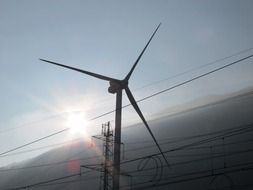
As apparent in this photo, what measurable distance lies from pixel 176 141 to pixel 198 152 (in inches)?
1918

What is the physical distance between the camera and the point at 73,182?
17362 centimetres

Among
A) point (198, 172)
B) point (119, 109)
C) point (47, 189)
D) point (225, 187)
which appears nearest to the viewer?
point (119, 109)

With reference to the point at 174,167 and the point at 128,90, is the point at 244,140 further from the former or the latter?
the point at 128,90

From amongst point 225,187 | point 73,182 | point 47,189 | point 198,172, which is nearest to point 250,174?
point 225,187

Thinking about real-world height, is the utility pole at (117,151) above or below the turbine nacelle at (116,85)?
below

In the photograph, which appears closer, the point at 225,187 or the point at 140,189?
the point at 225,187

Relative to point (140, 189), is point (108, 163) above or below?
below

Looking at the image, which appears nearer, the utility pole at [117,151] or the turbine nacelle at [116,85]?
Answer: the utility pole at [117,151]

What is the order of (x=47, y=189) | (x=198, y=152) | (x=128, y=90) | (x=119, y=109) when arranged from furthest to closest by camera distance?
1. (x=47, y=189)
2. (x=198, y=152)
3. (x=128, y=90)
4. (x=119, y=109)

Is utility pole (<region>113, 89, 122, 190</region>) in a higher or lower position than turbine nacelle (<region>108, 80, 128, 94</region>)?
lower

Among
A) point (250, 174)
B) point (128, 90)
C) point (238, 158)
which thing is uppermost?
point (238, 158)

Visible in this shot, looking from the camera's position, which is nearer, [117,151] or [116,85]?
[117,151]

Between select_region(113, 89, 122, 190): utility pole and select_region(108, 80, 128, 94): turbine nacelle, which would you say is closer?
select_region(113, 89, 122, 190): utility pole

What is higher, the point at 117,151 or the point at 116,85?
the point at 116,85
